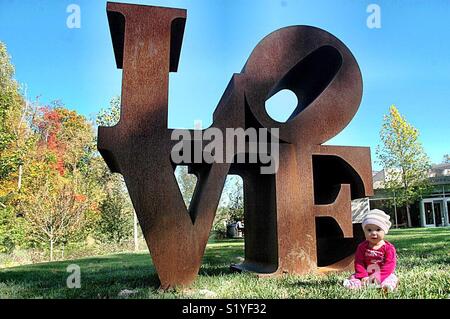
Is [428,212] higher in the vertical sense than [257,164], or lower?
lower

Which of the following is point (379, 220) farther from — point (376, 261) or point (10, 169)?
point (10, 169)

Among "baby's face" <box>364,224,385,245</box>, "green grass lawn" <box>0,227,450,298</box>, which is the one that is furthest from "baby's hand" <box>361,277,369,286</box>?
"baby's face" <box>364,224,385,245</box>

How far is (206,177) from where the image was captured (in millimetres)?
4301

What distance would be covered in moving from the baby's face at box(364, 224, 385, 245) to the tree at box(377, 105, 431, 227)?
1897 cm

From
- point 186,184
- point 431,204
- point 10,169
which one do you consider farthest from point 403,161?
point 10,169

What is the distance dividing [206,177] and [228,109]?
802mm

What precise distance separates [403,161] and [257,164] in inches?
753

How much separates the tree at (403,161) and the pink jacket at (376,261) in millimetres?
18993

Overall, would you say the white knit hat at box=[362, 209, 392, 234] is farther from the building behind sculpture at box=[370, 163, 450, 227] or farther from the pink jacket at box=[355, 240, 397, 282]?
the building behind sculpture at box=[370, 163, 450, 227]

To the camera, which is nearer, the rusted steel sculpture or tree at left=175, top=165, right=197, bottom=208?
the rusted steel sculpture

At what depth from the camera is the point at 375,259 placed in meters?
3.57

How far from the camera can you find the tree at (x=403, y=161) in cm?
2116

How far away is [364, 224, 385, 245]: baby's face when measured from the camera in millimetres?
3580

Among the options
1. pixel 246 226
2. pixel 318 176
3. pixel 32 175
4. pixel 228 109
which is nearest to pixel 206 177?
pixel 228 109
